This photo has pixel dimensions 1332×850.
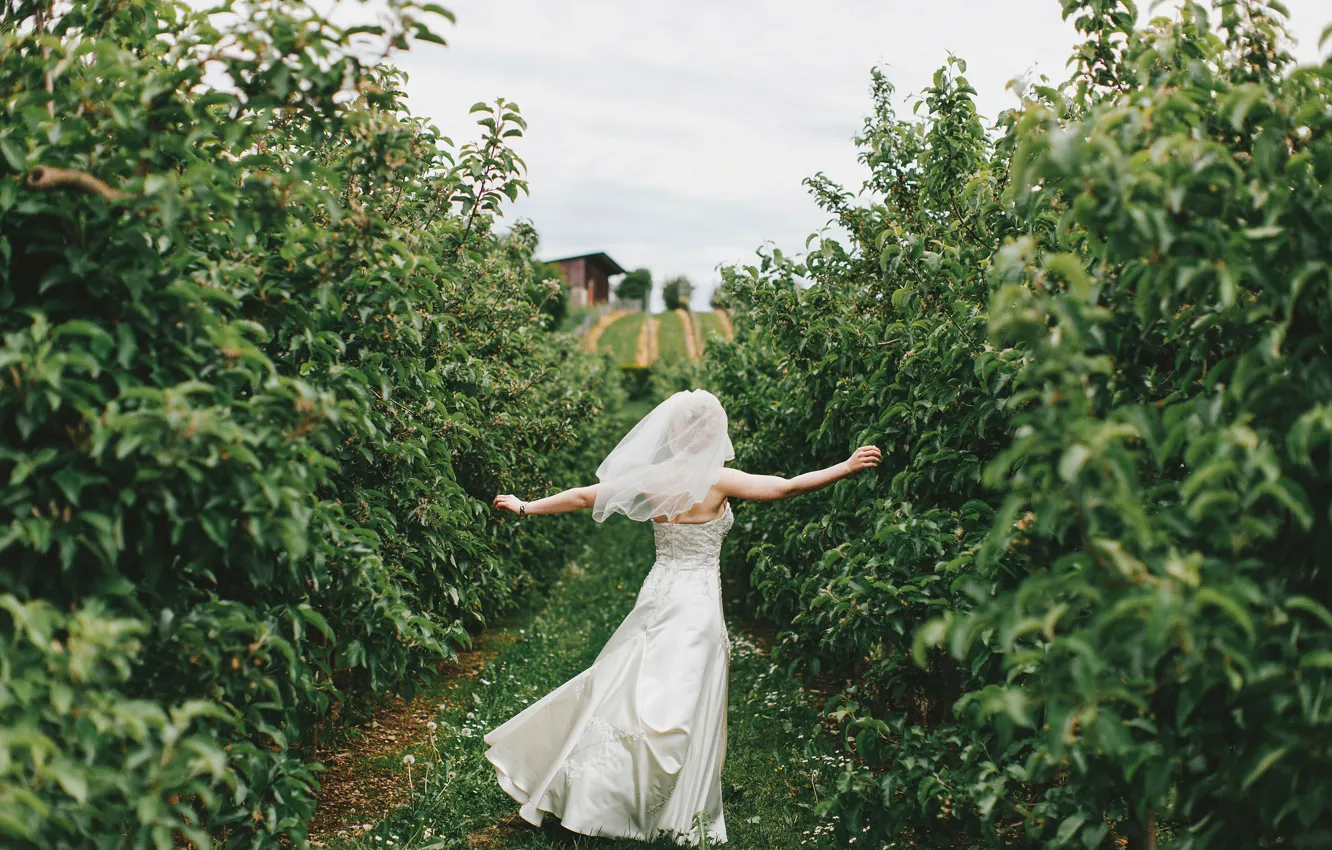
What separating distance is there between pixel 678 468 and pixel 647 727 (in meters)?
1.37

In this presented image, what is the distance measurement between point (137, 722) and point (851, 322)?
397cm

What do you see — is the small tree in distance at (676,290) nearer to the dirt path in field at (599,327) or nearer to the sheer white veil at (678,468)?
the dirt path in field at (599,327)

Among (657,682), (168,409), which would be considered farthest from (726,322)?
(168,409)

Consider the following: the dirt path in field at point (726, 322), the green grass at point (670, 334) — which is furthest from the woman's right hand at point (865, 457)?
the green grass at point (670, 334)

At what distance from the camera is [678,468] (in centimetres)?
510

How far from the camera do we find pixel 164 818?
2121 millimetres

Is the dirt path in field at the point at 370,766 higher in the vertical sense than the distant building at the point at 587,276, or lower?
lower

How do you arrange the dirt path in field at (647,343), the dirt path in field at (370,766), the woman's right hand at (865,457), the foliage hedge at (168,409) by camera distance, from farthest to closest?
the dirt path in field at (647,343) < the dirt path in field at (370,766) < the woman's right hand at (865,457) < the foliage hedge at (168,409)

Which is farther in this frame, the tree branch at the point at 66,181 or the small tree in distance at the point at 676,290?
the small tree in distance at the point at 676,290

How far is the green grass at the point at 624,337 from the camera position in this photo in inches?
2307

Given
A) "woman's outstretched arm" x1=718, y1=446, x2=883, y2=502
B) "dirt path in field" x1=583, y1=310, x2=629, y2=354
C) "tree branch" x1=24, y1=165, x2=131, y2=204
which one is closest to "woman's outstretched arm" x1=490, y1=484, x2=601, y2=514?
"woman's outstretched arm" x1=718, y1=446, x2=883, y2=502

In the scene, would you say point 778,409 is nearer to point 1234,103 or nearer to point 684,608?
point 684,608

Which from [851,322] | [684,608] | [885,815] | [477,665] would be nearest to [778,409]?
[851,322]

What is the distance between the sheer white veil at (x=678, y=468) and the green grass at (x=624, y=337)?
4923 centimetres
